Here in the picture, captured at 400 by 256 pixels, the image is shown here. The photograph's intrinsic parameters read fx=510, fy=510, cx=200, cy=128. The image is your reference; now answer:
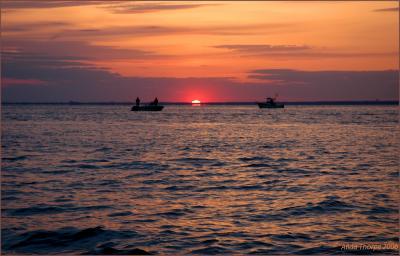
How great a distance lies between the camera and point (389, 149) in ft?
139

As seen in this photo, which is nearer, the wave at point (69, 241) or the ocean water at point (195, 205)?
the wave at point (69, 241)

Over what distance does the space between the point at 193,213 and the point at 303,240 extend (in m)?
4.42

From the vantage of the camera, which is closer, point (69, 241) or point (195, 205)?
point (69, 241)

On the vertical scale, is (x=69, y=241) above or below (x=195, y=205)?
below

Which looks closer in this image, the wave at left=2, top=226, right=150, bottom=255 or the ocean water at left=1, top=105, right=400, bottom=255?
the wave at left=2, top=226, right=150, bottom=255

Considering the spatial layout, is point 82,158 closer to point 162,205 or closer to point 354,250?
point 162,205

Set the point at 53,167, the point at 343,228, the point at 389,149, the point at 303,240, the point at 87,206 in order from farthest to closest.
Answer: the point at 389,149 → the point at 53,167 → the point at 87,206 → the point at 343,228 → the point at 303,240

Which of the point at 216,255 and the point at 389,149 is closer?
the point at 216,255

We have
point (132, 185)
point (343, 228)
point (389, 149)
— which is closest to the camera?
point (343, 228)

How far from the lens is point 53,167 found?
2912 cm

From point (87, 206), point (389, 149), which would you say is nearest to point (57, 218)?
point (87, 206)

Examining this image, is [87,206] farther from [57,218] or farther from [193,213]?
[193,213]

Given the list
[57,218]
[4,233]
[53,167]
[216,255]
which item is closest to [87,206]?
[57,218]

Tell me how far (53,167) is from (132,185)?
804 cm
